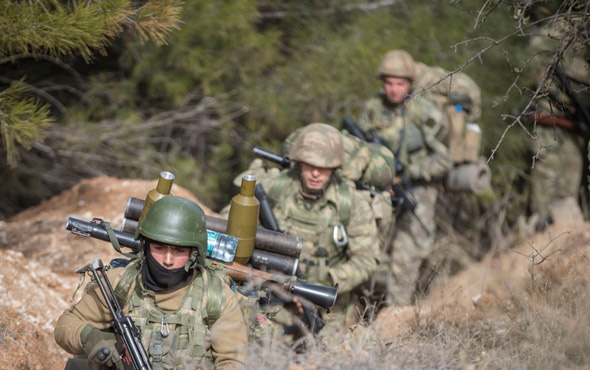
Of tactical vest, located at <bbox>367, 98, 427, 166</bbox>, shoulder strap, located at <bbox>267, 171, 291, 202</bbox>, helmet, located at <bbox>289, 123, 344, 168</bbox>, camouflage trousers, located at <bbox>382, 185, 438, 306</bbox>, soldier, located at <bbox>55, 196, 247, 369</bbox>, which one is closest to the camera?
soldier, located at <bbox>55, 196, 247, 369</bbox>

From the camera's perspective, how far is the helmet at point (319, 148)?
6.20m

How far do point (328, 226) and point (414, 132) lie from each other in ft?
9.03

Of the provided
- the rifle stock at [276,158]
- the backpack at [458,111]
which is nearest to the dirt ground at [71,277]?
the rifle stock at [276,158]

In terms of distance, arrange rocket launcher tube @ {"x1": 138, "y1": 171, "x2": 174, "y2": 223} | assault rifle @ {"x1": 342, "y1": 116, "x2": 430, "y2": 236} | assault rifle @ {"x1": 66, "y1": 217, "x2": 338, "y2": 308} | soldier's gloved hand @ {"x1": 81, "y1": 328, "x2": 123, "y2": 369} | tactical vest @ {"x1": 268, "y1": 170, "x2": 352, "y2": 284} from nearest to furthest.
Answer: soldier's gloved hand @ {"x1": 81, "y1": 328, "x2": 123, "y2": 369}
assault rifle @ {"x1": 66, "y1": 217, "x2": 338, "y2": 308}
rocket launcher tube @ {"x1": 138, "y1": 171, "x2": 174, "y2": 223}
tactical vest @ {"x1": 268, "y1": 170, "x2": 352, "y2": 284}
assault rifle @ {"x1": 342, "y1": 116, "x2": 430, "y2": 236}

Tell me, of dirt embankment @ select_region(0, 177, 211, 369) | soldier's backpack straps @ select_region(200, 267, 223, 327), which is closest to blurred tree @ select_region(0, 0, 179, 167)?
dirt embankment @ select_region(0, 177, 211, 369)

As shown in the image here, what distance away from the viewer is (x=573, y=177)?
41.0ft

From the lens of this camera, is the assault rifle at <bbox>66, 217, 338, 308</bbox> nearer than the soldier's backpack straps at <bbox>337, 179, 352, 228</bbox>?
Yes

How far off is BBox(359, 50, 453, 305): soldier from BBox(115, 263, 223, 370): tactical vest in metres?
4.42

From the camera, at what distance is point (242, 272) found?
5090 mm

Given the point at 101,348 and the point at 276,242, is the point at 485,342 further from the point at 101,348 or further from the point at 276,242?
the point at 101,348

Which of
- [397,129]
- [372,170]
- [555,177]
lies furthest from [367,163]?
[555,177]

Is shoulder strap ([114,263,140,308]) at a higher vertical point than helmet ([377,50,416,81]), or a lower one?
higher

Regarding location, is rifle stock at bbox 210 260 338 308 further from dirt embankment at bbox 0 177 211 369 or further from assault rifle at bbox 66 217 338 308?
dirt embankment at bbox 0 177 211 369

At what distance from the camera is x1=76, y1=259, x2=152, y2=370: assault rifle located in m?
3.96
